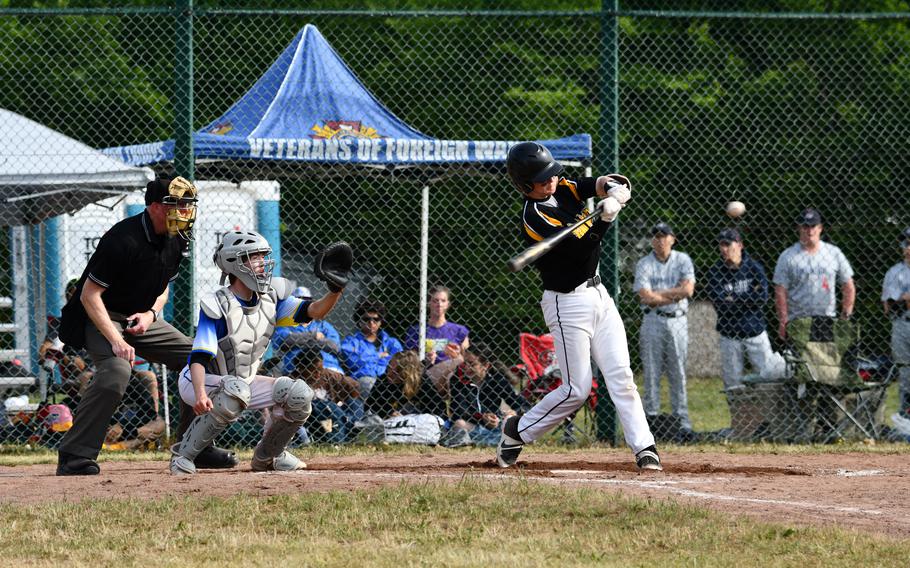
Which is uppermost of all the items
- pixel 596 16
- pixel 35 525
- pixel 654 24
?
pixel 654 24

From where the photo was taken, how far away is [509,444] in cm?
762

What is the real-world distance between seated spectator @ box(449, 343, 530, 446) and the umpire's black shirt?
2.92 metres

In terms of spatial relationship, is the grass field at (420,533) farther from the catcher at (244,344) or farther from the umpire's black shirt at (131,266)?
the umpire's black shirt at (131,266)

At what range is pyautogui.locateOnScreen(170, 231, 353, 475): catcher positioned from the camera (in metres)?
7.12

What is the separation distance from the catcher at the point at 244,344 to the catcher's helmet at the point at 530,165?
3.47 feet

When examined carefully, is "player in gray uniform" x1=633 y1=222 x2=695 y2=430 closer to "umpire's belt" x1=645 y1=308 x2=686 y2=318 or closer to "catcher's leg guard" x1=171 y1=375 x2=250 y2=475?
"umpire's belt" x1=645 y1=308 x2=686 y2=318

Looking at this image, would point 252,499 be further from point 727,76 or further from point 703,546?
point 727,76

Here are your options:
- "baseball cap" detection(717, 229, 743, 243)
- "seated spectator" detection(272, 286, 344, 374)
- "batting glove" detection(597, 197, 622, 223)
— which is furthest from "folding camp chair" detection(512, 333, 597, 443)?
"batting glove" detection(597, 197, 622, 223)

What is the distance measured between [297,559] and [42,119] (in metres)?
11.9

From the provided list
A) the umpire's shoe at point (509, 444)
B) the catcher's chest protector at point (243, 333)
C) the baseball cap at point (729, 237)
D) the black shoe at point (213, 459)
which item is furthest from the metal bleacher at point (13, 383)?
the baseball cap at point (729, 237)

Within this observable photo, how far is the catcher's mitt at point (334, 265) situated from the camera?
7074 mm

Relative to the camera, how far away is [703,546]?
524 cm

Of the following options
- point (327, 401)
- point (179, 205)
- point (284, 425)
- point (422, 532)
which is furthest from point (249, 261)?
point (327, 401)

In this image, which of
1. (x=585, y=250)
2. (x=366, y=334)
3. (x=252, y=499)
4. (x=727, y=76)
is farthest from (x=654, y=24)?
(x=252, y=499)
